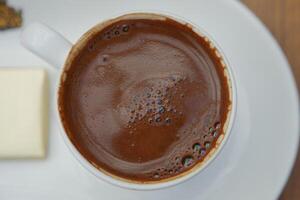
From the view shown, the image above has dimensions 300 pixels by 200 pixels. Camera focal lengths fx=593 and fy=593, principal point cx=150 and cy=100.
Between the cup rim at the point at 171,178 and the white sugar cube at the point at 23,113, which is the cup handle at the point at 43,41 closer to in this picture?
the cup rim at the point at 171,178

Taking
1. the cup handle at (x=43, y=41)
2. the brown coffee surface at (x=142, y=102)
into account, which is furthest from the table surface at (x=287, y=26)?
the cup handle at (x=43, y=41)

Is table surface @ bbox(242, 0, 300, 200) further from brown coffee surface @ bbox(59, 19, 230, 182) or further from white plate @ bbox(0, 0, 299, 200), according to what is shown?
brown coffee surface @ bbox(59, 19, 230, 182)

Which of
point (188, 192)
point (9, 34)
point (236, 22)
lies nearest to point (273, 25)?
point (236, 22)

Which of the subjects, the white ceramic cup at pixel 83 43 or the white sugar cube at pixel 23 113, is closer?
the white ceramic cup at pixel 83 43

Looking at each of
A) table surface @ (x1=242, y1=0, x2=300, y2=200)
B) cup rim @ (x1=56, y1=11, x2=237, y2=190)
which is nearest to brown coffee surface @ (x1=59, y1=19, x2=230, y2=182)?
cup rim @ (x1=56, y1=11, x2=237, y2=190)

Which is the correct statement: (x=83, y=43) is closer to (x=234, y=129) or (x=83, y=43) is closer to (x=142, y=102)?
(x=142, y=102)

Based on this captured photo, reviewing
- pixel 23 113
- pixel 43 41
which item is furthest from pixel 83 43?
pixel 23 113
